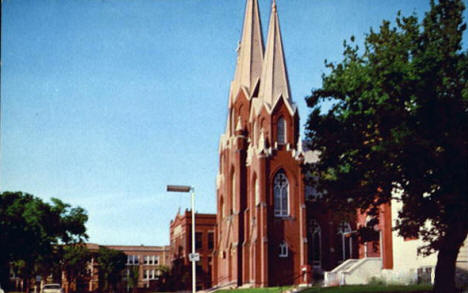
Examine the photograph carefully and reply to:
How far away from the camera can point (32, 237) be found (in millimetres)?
50281

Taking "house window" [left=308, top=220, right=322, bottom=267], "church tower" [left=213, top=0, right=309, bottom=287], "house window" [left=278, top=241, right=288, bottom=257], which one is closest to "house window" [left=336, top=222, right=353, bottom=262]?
"house window" [left=308, top=220, right=322, bottom=267]

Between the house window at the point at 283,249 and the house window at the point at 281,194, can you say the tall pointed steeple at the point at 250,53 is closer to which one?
the house window at the point at 281,194

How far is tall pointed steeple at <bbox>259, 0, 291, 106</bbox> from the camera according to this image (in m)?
55.5

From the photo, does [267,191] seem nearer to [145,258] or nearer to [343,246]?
[343,246]

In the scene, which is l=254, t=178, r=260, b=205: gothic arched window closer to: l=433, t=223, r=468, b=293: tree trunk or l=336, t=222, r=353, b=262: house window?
l=336, t=222, r=353, b=262: house window

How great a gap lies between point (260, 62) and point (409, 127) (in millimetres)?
40930

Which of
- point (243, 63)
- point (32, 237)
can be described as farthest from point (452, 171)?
point (243, 63)

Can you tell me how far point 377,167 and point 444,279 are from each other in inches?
179

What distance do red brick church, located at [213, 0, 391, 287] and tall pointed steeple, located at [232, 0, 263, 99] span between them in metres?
0.11

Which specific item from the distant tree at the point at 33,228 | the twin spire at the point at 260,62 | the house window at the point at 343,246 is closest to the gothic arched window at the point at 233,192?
the twin spire at the point at 260,62

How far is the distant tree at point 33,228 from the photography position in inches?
1913

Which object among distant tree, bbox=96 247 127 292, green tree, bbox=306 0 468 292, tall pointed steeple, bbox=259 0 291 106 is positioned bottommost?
distant tree, bbox=96 247 127 292

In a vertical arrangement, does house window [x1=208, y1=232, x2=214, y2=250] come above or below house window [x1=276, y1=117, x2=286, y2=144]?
below

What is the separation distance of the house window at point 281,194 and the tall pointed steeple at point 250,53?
10432 millimetres
